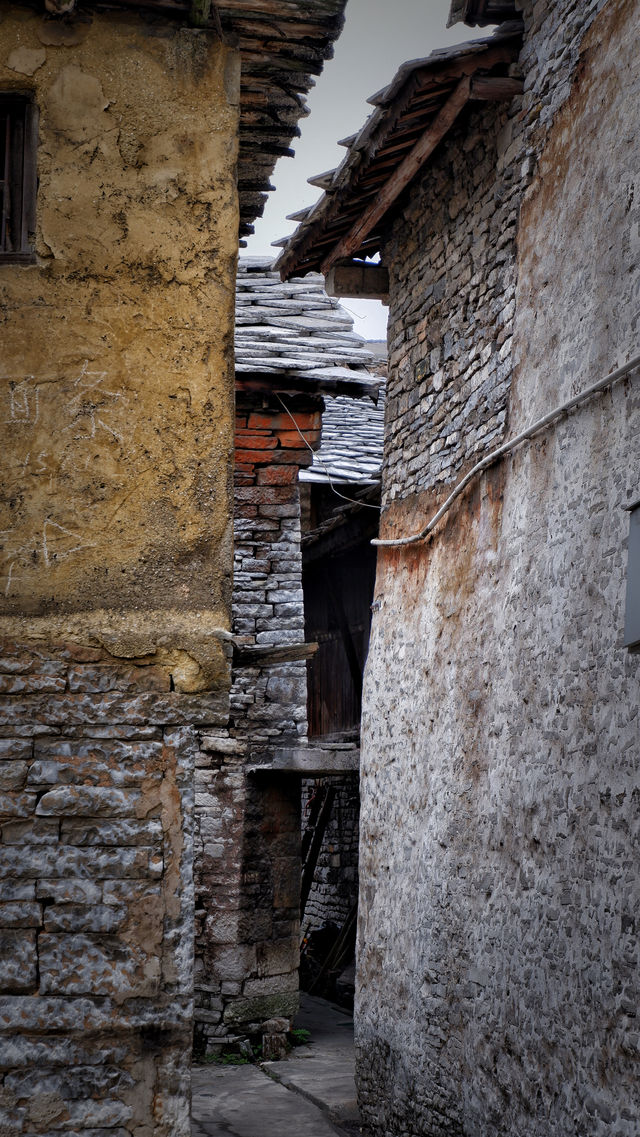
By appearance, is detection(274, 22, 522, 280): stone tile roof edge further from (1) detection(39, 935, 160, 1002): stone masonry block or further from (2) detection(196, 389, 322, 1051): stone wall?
(1) detection(39, 935, 160, 1002): stone masonry block

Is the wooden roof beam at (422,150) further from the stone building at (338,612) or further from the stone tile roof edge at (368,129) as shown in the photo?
the stone building at (338,612)

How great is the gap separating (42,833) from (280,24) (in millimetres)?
2881

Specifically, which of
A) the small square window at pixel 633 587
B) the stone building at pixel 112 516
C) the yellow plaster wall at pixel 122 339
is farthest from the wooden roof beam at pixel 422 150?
the small square window at pixel 633 587

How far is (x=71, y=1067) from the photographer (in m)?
3.43

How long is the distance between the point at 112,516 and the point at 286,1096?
5.05 metres

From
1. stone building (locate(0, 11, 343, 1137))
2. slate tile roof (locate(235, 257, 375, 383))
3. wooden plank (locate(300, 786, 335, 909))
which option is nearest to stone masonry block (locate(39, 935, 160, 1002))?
stone building (locate(0, 11, 343, 1137))

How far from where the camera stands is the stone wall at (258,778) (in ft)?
28.2

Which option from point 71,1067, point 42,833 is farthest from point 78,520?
point 71,1067

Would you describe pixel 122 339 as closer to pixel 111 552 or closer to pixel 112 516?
pixel 112 516

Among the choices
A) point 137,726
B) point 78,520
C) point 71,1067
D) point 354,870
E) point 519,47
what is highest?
point 519,47

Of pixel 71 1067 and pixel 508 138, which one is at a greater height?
pixel 508 138

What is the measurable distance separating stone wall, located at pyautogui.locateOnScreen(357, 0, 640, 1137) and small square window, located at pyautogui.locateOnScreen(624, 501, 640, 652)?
9 cm

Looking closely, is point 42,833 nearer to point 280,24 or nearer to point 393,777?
point 280,24

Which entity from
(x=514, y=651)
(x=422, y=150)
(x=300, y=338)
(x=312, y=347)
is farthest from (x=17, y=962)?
(x=300, y=338)
